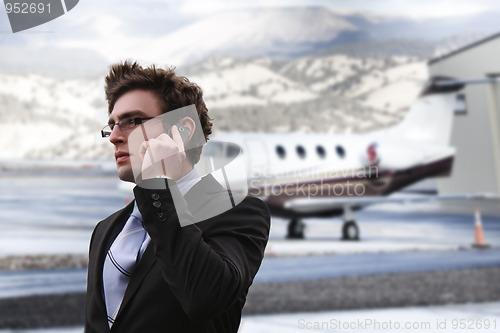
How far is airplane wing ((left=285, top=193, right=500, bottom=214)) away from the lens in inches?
289

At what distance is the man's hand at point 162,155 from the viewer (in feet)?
3.24

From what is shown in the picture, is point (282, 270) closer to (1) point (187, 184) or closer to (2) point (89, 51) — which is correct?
(2) point (89, 51)

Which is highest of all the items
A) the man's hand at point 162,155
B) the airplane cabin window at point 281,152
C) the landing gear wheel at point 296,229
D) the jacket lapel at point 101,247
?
the man's hand at point 162,155

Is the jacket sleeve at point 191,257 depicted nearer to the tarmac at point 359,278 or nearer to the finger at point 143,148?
the finger at point 143,148

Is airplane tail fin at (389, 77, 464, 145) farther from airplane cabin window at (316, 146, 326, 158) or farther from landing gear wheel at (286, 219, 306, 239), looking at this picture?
landing gear wheel at (286, 219, 306, 239)

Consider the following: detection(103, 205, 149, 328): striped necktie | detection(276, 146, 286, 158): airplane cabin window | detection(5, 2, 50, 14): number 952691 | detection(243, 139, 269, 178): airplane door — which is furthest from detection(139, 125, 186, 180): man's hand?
detection(276, 146, 286, 158): airplane cabin window

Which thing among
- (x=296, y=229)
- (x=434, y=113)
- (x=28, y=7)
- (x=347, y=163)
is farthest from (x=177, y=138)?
(x=434, y=113)

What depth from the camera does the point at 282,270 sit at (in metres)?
6.96

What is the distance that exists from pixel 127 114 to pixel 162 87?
78 millimetres

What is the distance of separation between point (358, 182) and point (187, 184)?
687cm

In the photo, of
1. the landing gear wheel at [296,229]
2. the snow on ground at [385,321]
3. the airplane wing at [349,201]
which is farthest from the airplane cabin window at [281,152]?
the snow on ground at [385,321]

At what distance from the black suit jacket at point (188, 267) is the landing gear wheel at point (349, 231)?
20.5 ft

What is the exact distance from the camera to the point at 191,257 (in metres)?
0.96

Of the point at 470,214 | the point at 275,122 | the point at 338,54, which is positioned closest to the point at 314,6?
the point at 338,54
